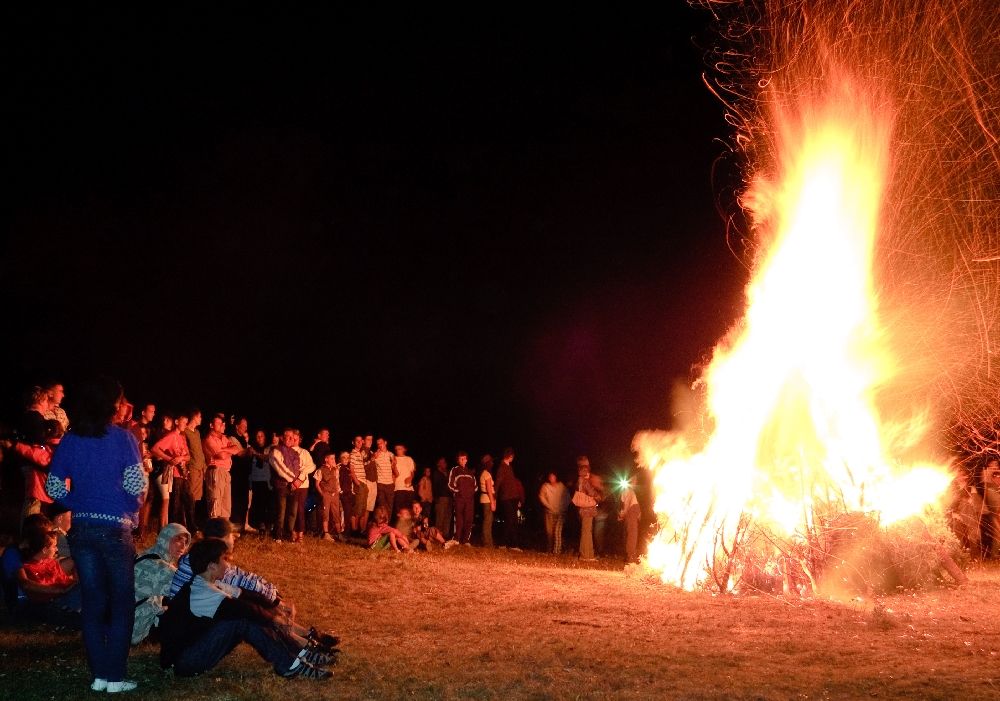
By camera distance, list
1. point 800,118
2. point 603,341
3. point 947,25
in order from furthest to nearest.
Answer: point 603,341 → point 800,118 → point 947,25

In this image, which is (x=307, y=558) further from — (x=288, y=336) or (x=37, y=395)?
(x=288, y=336)

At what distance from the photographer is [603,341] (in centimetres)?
3503

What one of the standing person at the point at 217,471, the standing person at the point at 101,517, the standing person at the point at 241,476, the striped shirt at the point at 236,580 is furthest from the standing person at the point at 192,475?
the standing person at the point at 101,517

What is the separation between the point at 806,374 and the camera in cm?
1124

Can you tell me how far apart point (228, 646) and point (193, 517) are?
7.78 meters

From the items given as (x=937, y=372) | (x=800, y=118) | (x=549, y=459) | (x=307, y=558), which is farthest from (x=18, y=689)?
(x=549, y=459)

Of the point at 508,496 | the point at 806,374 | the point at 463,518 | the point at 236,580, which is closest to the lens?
the point at 236,580

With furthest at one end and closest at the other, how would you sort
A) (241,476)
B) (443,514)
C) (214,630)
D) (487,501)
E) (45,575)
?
(487,501)
(443,514)
(241,476)
(45,575)
(214,630)

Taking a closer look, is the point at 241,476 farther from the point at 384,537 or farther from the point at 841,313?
the point at 841,313

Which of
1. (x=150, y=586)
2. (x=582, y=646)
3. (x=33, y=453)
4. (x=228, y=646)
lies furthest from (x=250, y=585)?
(x=33, y=453)

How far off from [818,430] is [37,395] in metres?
8.76

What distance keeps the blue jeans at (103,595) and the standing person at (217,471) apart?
26.4 feet

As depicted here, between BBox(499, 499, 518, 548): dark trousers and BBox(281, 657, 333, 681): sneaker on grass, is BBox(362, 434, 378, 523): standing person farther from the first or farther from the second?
BBox(281, 657, 333, 681): sneaker on grass

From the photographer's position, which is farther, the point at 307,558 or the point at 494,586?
the point at 307,558
